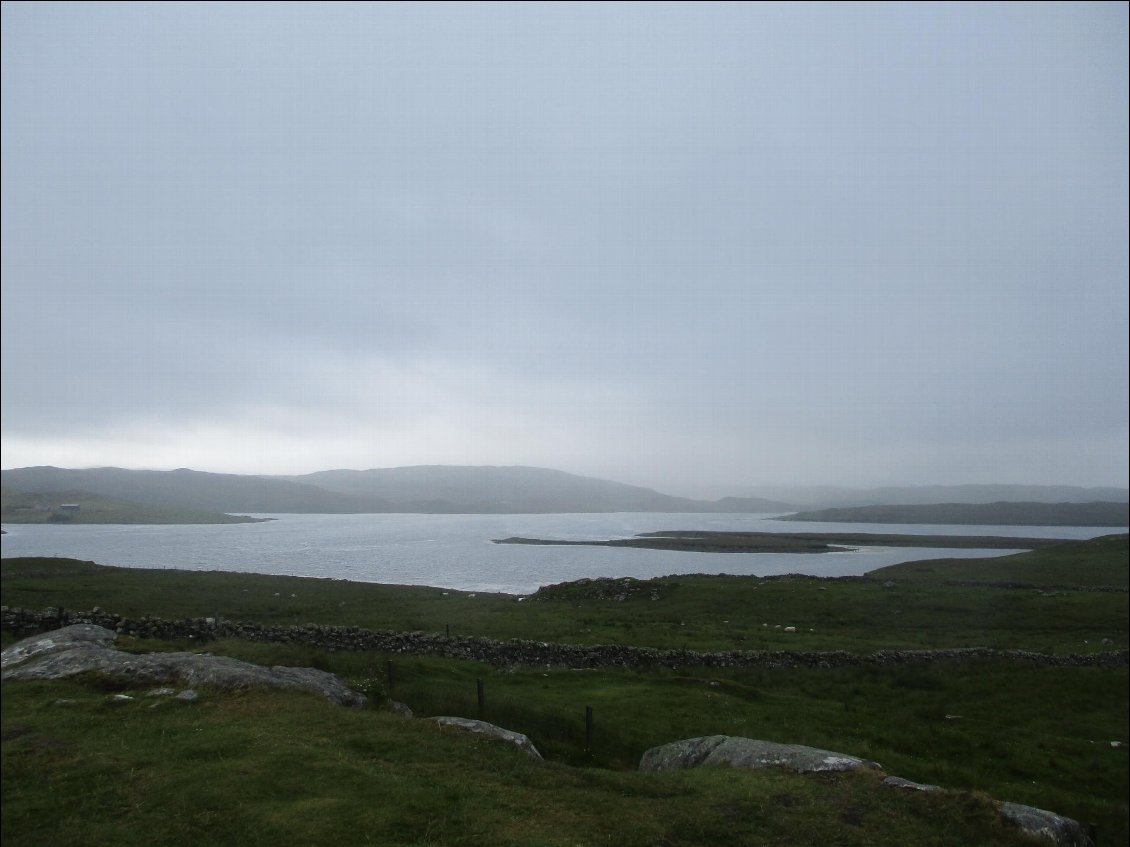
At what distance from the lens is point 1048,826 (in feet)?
39.6

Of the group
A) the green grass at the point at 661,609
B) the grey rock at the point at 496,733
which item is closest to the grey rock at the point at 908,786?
the grey rock at the point at 496,733

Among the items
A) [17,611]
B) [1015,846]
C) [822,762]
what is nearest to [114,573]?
[17,611]

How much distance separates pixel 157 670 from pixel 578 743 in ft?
39.7

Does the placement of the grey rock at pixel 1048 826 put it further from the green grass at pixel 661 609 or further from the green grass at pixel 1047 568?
the green grass at pixel 1047 568

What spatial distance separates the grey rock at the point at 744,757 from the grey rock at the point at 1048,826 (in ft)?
9.28

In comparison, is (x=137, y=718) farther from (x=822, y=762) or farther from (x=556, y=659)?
(x=556, y=659)

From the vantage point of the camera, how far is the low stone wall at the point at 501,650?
→ 93.1 feet

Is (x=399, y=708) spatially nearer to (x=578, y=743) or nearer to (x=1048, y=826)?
(x=578, y=743)

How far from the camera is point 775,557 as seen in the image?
113312mm

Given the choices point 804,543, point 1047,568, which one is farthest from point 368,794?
point 804,543

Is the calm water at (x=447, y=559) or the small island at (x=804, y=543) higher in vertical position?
the calm water at (x=447, y=559)

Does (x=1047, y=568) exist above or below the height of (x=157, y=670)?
below

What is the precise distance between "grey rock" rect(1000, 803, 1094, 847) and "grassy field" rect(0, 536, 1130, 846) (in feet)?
2.12

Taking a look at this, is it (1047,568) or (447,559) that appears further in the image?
(447,559)
